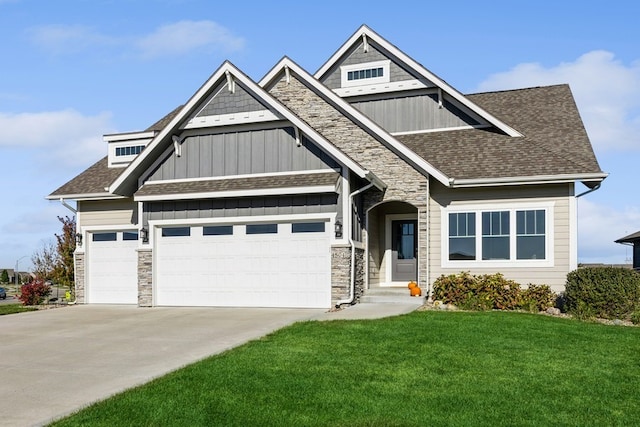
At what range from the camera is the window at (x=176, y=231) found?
58.1 feet

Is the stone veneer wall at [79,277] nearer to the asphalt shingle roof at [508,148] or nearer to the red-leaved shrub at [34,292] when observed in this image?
A: the red-leaved shrub at [34,292]

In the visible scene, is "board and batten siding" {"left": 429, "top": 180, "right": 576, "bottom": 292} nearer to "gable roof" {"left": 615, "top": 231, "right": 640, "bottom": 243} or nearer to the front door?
the front door

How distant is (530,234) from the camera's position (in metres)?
16.4

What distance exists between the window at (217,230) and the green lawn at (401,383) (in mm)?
6104

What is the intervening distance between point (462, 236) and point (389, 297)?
2711 mm

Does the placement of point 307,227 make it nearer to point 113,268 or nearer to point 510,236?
point 510,236

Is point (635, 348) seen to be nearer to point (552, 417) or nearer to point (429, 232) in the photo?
point (552, 417)

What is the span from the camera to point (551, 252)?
16172 millimetres

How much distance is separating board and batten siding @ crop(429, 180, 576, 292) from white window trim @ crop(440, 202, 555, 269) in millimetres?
73

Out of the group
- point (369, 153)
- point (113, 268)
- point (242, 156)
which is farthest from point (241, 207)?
point (113, 268)

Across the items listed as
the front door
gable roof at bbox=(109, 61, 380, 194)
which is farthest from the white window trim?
gable roof at bbox=(109, 61, 380, 194)

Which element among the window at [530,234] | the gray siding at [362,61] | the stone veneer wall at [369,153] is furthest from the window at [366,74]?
the window at [530,234]

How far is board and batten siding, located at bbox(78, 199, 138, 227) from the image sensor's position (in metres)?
19.6

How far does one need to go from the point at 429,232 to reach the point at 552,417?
10729 mm
